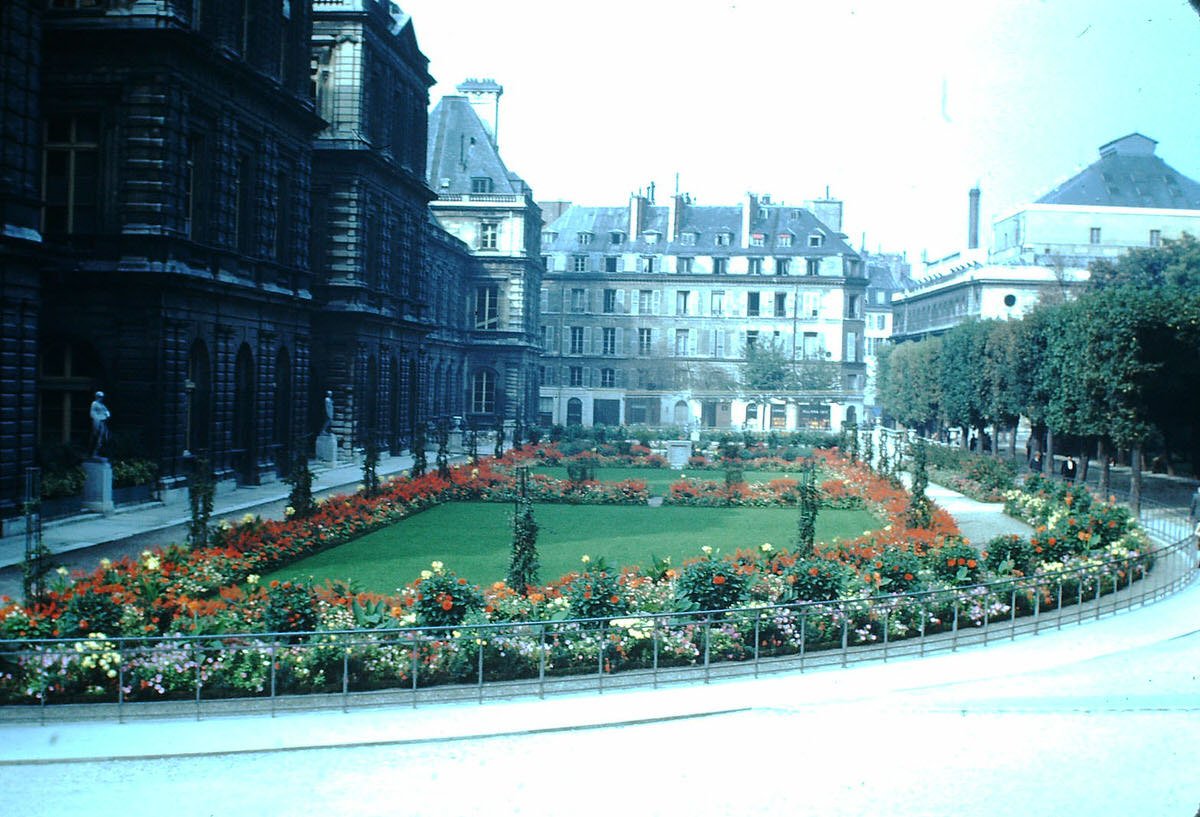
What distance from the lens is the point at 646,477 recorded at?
44656 mm

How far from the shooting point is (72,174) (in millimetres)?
28891

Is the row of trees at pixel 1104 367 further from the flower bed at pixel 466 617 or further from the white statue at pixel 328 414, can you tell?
the white statue at pixel 328 414

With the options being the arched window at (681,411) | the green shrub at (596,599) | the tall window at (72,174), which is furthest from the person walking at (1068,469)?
the arched window at (681,411)

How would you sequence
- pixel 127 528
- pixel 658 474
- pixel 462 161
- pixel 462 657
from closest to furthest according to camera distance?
pixel 462 657 → pixel 127 528 → pixel 658 474 → pixel 462 161

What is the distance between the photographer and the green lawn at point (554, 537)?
68.5ft

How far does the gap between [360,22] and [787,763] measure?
1609 inches

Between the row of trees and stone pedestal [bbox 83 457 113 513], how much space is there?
30.1 m

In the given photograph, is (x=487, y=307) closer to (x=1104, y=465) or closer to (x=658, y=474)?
(x=658, y=474)

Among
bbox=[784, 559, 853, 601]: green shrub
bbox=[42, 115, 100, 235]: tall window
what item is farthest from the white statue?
bbox=[784, 559, 853, 601]: green shrub

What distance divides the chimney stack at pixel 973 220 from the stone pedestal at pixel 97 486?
7787 cm

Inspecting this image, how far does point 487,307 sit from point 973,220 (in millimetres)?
43462

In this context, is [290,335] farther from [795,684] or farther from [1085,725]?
[1085,725]

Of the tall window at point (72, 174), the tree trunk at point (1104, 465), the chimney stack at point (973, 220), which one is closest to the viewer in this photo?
the tall window at point (72, 174)

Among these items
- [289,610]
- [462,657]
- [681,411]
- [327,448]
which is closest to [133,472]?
[327,448]
